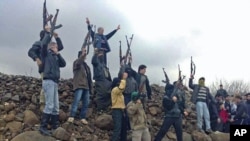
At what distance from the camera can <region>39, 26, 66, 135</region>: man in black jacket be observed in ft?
28.4

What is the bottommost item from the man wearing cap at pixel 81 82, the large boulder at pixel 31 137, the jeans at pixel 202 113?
the large boulder at pixel 31 137

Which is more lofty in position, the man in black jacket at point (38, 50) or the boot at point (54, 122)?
the man in black jacket at point (38, 50)

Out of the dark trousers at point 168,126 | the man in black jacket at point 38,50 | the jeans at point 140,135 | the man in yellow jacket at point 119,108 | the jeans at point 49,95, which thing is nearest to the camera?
the jeans at point 49,95

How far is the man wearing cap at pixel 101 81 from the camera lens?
10.8 m

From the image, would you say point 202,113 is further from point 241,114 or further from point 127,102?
point 127,102

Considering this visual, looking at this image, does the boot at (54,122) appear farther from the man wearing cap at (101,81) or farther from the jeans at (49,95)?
the man wearing cap at (101,81)

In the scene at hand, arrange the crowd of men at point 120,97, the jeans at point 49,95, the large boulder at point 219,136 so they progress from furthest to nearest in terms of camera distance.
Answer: the large boulder at point 219,136 → the crowd of men at point 120,97 → the jeans at point 49,95

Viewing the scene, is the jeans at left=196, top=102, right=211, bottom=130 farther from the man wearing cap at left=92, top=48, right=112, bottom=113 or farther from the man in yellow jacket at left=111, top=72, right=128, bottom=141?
the man in yellow jacket at left=111, top=72, right=128, bottom=141

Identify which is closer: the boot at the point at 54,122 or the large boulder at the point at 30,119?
the boot at the point at 54,122

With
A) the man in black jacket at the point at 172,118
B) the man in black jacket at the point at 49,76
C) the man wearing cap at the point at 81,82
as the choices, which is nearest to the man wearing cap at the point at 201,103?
the man in black jacket at the point at 172,118

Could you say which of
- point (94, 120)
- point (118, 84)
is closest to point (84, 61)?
point (118, 84)

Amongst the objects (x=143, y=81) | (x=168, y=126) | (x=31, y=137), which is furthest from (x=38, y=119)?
(x=168, y=126)

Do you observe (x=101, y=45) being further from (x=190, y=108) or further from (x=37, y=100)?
(x=190, y=108)

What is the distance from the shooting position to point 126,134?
9.76 m
